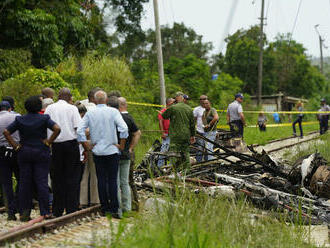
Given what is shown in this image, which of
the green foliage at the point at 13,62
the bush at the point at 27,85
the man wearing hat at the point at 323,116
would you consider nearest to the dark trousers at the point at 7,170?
the bush at the point at 27,85

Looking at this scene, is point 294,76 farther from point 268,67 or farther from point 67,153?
point 67,153

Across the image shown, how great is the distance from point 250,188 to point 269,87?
59.4 m

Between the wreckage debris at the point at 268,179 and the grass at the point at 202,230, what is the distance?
1953 millimetres

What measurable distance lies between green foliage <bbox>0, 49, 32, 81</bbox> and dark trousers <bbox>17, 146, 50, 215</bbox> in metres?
12.3

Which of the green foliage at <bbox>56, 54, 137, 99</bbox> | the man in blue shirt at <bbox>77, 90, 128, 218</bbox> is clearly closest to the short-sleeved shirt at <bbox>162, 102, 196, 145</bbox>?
the man in blue shirt at <bbox>77, 90, 128, 218</bbox>

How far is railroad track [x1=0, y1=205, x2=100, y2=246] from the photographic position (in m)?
5.76

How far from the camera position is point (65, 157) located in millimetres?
7477

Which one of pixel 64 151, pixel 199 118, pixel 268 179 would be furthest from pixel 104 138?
pixel 199 118

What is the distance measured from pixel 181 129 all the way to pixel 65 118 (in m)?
3.17

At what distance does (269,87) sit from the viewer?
66.4 m

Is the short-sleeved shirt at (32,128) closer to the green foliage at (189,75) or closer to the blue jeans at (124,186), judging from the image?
the blue jeans at (124,186)

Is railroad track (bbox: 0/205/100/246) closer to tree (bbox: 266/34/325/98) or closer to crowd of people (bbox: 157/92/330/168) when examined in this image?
crowd of people (bbox: 157/92/330/168)

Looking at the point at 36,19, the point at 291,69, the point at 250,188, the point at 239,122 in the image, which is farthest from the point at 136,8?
the point at 291,69

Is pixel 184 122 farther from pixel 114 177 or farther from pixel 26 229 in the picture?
pixel 26 229
